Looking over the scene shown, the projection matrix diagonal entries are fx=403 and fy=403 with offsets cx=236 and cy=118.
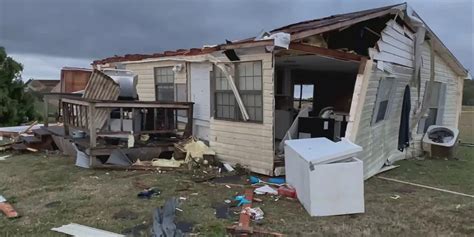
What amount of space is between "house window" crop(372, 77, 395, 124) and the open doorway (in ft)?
2.43

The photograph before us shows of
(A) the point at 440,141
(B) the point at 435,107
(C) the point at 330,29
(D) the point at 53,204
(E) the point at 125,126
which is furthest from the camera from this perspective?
(B) the point at 435,107

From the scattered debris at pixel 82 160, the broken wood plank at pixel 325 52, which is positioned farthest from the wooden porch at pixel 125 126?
the broken wood plank at pixel 325 52

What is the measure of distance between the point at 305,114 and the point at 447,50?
4705 mm

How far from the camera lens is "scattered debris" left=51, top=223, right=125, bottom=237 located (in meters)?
4.18

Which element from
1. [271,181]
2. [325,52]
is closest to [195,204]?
[271,181]

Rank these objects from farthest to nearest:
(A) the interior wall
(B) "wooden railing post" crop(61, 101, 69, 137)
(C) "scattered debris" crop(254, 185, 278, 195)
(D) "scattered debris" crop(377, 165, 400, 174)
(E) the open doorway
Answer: (A) the interior wall
(B) "wooden railing post" crop(61, 101, 69, 137)
(E) the open doorway
(D) "scattered debris" crop(377, 165, 400, 174)
(C) "scattered debris" crop(254, 185, 278, 195)

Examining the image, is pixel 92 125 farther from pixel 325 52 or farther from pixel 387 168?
pixel 387 168

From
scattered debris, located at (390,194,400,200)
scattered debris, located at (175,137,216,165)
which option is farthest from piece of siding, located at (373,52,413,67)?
scattered debris, located at (175,137,216,165)

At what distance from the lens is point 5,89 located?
17656 millimetres

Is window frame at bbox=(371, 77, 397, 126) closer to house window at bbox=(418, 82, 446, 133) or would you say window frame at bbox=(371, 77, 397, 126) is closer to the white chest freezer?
house window at bbox=(418, 82, 446, 133)

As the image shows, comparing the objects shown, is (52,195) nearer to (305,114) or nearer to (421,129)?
(305,114)

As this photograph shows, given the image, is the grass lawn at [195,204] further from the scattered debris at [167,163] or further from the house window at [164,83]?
the house window at [164,83]

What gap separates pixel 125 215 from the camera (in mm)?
4891

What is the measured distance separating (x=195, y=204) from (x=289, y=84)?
285 inches
